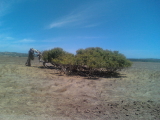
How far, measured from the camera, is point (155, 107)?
5566 mm

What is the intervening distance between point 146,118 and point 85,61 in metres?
9.26

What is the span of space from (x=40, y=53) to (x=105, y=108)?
62.1 feet

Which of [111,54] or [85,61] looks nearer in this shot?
[85,61]

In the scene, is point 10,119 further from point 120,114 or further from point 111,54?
point 111,54

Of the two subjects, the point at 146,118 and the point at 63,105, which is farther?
the point at 63,105

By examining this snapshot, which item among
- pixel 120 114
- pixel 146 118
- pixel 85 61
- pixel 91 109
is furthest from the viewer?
pixel 85 61

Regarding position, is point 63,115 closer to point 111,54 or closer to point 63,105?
point 63,105

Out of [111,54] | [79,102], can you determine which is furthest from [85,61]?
[79,102]

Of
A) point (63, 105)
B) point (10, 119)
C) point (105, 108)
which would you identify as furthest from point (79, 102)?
point (10, 119)

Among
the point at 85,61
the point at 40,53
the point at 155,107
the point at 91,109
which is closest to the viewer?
the point at 91,109

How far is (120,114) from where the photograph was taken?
15.8 ft

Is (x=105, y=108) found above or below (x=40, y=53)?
below

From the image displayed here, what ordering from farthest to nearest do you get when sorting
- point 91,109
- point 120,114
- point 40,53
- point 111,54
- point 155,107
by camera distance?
point 40,53 < point 111,54 < point 155,107 < point 91,109 < point 120,114

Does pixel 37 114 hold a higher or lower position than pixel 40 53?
lower
